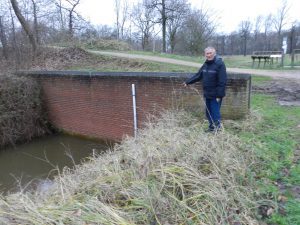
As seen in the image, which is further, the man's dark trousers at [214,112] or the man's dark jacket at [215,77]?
the man's dark trousers at [214,112]

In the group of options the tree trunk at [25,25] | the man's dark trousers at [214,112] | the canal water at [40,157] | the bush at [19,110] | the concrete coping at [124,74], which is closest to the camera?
the man's dark trousers at [214,112]

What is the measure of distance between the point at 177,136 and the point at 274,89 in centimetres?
583

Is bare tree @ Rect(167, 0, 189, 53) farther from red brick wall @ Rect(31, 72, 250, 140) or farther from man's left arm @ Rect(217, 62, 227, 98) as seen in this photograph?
man's left arm @ Rect(217, 62, 227, 98)

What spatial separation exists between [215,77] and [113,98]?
5522 mm

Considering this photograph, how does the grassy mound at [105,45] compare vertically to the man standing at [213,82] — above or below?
above

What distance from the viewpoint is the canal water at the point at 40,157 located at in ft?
28.9

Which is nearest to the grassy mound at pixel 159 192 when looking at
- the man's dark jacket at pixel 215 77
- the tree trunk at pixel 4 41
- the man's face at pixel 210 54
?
the man's dark jacket at pixel 215 77

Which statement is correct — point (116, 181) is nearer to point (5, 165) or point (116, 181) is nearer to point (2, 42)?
point (5, 165)

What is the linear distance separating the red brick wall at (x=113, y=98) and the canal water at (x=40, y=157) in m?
0.67

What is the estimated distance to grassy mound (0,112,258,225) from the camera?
3.18m

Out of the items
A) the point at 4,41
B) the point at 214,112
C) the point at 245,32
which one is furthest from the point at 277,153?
the point at 245,32

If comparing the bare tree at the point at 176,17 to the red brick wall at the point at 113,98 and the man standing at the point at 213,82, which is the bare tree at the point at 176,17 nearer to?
the red brick wall at the point at 113,98

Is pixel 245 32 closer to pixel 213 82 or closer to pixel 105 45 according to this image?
pixel 105 45

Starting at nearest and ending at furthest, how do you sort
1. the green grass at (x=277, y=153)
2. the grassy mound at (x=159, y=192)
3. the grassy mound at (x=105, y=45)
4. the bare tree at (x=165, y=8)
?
the grassy mound at (x=159, y=192) < the green grass at (x=277, y=153) < the grassy mound at (x=105, y=45) < the bare tree at (x=165, y=8)
